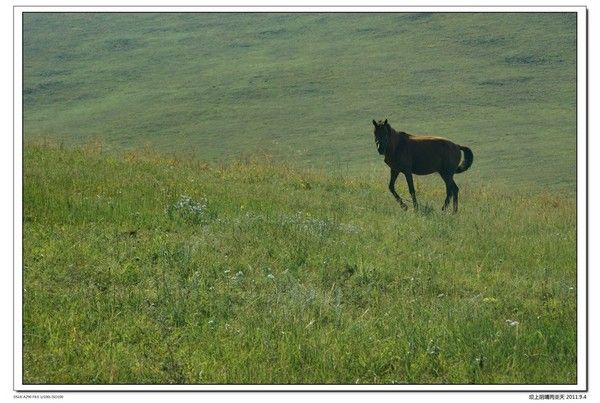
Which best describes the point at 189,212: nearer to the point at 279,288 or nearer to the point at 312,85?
the point at 279,288

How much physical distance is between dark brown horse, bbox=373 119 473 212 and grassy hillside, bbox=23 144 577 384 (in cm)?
136

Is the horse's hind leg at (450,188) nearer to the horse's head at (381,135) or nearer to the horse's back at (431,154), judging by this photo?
the horse's back at (431,154)

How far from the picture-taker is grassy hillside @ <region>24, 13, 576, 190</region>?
106 feet

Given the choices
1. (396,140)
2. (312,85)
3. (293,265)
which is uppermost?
(396,140)

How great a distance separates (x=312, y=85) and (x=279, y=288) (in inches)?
1376

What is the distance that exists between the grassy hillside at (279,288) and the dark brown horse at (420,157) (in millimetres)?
1358

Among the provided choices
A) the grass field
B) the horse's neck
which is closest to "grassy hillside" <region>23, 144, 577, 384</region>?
the grass field

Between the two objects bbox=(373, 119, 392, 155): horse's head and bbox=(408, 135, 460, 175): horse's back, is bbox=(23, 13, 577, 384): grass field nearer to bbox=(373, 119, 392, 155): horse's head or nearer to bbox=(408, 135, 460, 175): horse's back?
bbox=(408, 135, 460, 175): horse's back

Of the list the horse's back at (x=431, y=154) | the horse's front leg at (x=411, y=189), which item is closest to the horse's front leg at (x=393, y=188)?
the horse's front leg at (x=411, y=189)

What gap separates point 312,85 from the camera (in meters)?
43.4

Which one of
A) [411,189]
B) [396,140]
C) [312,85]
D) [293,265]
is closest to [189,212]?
[293,265]

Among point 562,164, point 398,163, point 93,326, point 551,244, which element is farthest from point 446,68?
point 93,326

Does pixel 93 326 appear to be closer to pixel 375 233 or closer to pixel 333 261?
pixel 333 261

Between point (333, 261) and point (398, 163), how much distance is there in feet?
24.3
